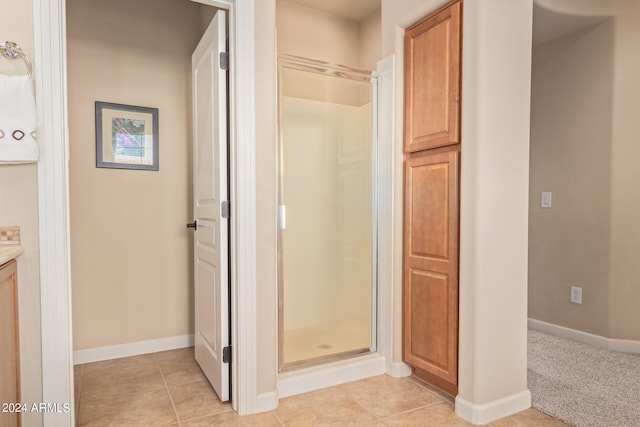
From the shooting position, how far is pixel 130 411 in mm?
2064

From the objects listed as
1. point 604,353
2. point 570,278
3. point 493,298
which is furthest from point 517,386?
point 570,278

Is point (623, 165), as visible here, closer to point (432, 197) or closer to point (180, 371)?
point (432, 197)

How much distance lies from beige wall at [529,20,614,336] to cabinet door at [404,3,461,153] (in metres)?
1.79

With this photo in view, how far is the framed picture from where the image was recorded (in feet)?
9.11

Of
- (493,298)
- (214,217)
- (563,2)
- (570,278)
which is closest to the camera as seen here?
(493,298)

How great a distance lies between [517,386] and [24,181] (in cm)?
251

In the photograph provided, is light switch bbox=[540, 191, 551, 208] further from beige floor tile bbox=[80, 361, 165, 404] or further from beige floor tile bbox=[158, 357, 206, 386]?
beige floor tile bbox=[80, 361, 165, 404]

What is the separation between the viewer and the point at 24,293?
1617 mm

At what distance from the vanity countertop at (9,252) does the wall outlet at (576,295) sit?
3.72 metres

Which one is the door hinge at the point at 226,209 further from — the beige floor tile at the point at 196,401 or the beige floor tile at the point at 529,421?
the beige floor tile at the point at 529,421

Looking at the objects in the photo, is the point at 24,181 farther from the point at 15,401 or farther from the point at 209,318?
the point at 209,318

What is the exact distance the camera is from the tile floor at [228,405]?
1957 millimetres

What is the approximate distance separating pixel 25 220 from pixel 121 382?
1276mm

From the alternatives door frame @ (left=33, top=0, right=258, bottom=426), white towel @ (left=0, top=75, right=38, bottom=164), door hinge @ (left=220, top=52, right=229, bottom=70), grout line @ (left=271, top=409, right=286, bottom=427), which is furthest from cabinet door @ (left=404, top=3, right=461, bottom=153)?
white towel @ (left=0, top=75, right=38, bottom=164)
